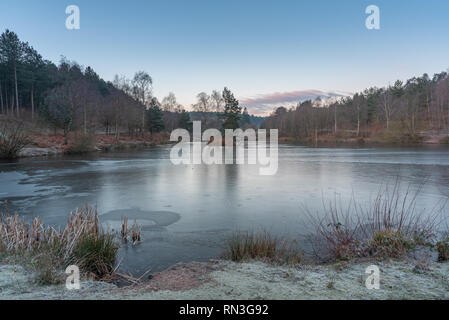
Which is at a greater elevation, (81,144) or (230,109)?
(230,109)

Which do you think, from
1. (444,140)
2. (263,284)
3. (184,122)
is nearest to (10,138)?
(263,284)

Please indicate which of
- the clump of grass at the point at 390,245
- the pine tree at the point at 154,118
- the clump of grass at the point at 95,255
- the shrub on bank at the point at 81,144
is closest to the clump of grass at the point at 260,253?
the clump of grass at the point at 390,245

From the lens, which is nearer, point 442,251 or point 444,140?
point 442,251

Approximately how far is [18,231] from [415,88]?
312 ft

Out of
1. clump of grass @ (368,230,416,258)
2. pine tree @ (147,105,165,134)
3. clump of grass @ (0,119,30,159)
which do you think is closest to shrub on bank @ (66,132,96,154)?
clump of grass @ (0,119,30,159)

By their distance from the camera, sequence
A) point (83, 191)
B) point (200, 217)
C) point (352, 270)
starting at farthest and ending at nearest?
1. point (83, 191)
2. point (200, 217)
3. point (352, 270)

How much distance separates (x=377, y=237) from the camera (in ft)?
18.0

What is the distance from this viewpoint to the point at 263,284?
12.8 ft

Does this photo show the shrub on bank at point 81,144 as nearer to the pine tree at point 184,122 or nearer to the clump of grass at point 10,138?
the clump of grass at point 10,138

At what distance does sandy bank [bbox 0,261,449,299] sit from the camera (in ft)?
11.6

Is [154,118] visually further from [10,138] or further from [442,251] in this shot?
[442,251]

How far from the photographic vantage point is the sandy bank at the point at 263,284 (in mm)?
3530
